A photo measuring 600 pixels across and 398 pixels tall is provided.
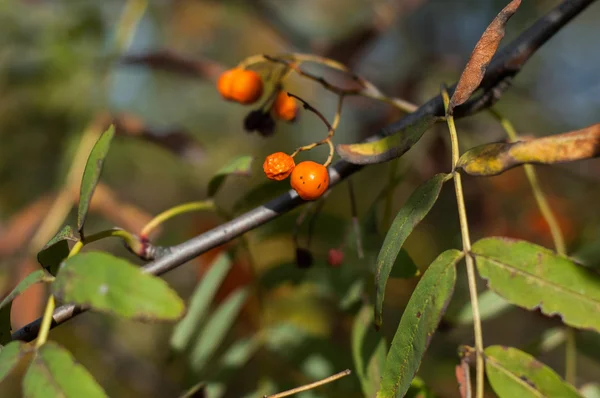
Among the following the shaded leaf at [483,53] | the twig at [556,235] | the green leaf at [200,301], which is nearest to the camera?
the shaded leaf at [483,53]

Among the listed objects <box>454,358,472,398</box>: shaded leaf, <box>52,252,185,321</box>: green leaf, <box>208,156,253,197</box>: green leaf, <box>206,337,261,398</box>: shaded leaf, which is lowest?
<box>206,337,261,398</box>: shaded leaf

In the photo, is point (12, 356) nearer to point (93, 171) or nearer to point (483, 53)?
point (93, 171)

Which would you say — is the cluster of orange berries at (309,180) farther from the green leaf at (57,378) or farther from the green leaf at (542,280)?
the green leaf at (57,378)

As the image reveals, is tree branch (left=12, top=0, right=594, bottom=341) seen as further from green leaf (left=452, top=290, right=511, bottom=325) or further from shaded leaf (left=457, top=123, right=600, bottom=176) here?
green leaf (left=452, top=290, right=511, bottom=325)

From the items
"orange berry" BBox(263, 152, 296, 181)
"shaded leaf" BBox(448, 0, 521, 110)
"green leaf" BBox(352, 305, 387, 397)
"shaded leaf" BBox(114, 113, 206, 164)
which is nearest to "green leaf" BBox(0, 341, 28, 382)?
"orange berry" BBox(263, 152, 296, 181)

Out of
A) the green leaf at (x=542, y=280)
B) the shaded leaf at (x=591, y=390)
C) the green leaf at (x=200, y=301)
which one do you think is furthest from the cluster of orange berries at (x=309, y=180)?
the shaded leaf at (x=591, y=390)

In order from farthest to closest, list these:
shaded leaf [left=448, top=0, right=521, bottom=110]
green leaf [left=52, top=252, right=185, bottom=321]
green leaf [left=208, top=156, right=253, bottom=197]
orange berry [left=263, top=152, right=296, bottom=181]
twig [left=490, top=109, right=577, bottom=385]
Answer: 1. twig [left=490, top=109, right=577, bottom=385]
2. green leaf [left=208, top=156, right=253, bottom=197]
3. orange berry [left=263, top=152, right=296, bottom=181]
4. shaded leaf [left=448, top=0, right=521, bottom=110]
5. green leaf [left=52, top=252, right=185, bottom=321]
